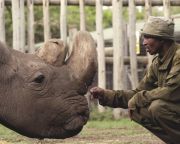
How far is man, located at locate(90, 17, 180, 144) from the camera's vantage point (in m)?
5.22

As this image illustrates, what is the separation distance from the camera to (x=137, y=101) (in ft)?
17.7

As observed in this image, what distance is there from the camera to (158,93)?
17.2 ft

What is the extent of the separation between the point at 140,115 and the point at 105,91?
429mm

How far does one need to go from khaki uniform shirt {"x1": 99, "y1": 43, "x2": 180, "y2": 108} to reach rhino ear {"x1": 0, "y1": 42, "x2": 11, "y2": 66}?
Result: 110cm

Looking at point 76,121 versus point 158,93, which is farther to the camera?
point 158,93

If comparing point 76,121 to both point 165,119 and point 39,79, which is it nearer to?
point 39,79

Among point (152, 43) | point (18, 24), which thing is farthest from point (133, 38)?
point (152, 43)

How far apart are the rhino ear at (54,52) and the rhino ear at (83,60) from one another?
0.06 m

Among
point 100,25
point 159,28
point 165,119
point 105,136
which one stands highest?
point 159,28

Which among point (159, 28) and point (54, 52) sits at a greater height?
point (159, 28)

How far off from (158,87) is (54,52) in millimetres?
959

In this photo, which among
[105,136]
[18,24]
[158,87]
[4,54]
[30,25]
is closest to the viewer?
[4,54]

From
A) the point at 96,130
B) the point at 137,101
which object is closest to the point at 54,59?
the point at 137,101

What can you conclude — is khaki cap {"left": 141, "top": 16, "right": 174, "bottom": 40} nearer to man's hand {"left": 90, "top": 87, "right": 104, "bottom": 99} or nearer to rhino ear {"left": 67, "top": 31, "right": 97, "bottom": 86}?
man's hand {"left": 90, "top": 87, "right": 104, "bottom": 99}
